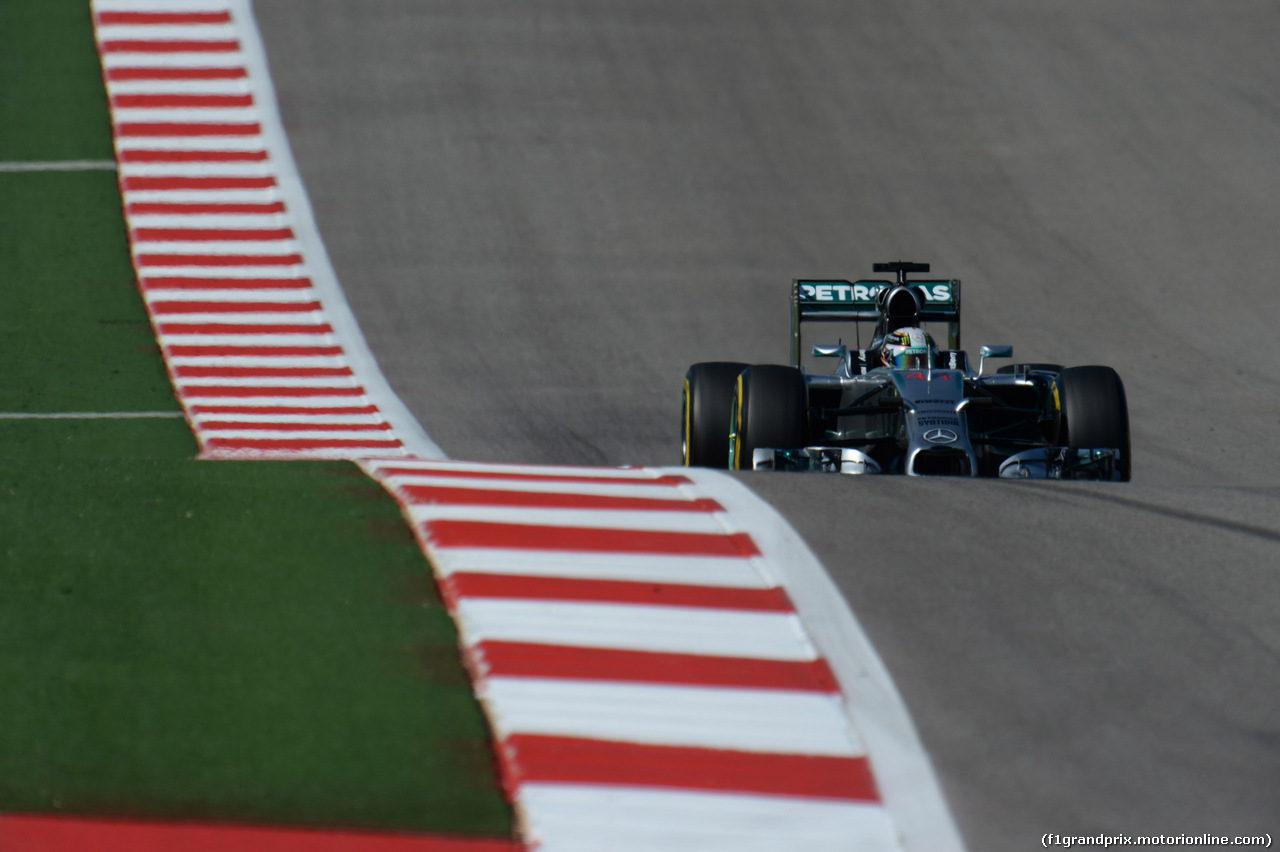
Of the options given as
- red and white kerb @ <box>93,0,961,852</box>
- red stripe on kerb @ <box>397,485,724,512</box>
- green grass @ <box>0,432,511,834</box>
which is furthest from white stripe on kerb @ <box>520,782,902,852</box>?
red stripe on kerb @ <box>397,485,724,512</box>

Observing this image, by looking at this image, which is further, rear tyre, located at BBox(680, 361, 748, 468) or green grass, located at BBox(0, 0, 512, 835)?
rear tyre, located at BBox(680, 361, 748, 468)

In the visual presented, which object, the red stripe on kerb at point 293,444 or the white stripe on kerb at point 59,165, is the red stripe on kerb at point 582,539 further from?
the white stripe on kerb at point 59,165

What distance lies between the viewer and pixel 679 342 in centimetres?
1328

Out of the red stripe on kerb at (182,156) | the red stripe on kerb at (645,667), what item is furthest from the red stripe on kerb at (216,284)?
the red stripe on kerb at (645,667)

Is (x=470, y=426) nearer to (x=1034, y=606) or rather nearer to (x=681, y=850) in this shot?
(x=1034, y=606)

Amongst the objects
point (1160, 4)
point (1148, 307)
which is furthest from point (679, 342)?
point (1160, 4)

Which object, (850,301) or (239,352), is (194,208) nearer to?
(239,352)

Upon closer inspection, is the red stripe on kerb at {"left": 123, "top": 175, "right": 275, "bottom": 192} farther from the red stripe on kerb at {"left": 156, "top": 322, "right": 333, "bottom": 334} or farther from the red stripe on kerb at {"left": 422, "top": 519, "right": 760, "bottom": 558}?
the red stripe on kerb at {"left": 422, "top": 519, "right": 760, "bottom": 558}

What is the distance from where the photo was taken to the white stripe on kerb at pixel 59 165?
1572 cm

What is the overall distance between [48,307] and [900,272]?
7.68 m

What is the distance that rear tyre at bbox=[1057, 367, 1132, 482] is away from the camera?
8391mm

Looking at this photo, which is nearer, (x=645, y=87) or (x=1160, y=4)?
(x=645, y=87)

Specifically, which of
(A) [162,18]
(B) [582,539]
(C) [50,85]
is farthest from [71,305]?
(B) [582,539]

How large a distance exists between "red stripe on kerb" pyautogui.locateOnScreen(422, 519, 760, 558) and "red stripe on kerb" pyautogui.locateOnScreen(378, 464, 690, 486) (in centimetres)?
73
